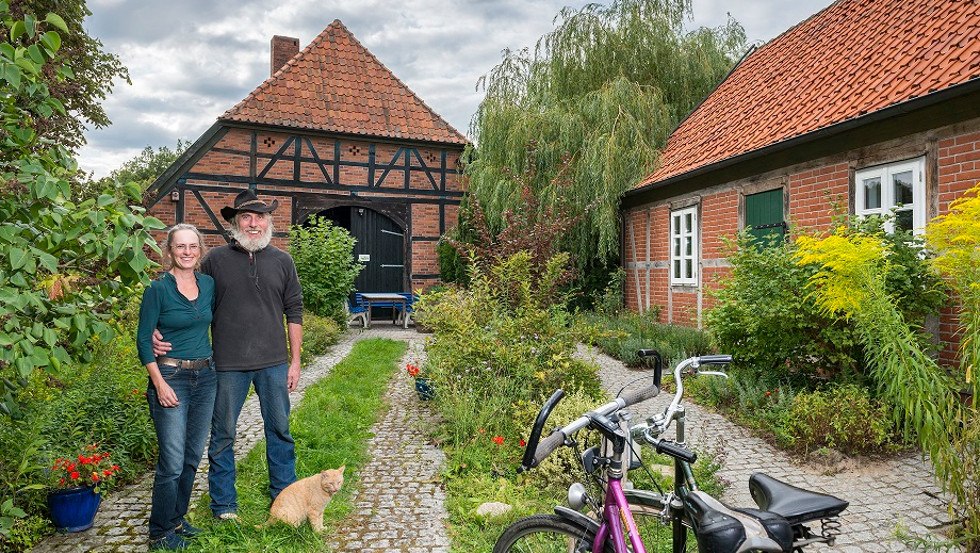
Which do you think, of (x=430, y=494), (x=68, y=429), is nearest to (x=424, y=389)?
(x=430, y=494)

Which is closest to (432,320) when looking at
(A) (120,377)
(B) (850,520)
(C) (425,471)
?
(C) (425,471)

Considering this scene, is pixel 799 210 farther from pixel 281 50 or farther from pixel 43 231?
pixel 281 50

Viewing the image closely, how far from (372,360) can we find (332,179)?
6732 mm

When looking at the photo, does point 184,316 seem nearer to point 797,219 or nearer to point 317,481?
point 317,481

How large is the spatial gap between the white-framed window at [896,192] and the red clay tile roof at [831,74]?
0.68 m

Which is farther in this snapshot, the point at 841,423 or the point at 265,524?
the point at 841,423

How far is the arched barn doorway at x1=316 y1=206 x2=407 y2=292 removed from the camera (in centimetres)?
1548

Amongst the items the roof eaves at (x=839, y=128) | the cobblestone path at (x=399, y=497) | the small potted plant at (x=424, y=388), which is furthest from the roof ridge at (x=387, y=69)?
the cobblestone path at (x=399, y=497)

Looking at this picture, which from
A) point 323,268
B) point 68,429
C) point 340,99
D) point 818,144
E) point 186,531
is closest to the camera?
point 186,531

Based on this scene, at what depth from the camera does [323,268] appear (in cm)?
1268

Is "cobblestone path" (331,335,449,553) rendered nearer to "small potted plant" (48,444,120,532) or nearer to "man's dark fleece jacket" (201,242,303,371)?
"man's dark fleece jacket" (201,242,303,371)

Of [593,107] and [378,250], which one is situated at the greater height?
[593,107]

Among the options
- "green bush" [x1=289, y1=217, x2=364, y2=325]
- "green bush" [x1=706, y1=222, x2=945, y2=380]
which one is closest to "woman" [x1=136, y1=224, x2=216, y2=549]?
"green bush" [x1=706, y1=222, x2=945, y2=380]

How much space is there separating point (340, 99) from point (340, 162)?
164 centimetres
